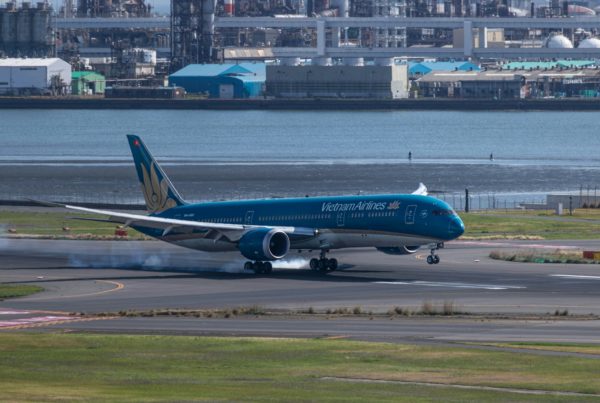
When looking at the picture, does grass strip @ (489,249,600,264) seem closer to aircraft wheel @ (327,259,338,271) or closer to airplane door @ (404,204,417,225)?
airplane door @ (404,204,417,225)

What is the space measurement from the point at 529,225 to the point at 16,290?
1820 inches

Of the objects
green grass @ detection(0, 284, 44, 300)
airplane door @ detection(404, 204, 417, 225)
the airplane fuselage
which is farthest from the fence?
green grass @ detection(0, 284, 44, 300)

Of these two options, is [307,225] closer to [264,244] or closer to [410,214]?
[264,244]

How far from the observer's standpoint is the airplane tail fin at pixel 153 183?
85.4 m

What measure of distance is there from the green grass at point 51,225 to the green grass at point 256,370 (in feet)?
164

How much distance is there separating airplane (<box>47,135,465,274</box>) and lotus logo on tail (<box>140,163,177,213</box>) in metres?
0.42

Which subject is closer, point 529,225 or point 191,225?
point 191,225

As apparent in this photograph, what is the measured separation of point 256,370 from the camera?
44844mm

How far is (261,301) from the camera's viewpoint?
65875 mm

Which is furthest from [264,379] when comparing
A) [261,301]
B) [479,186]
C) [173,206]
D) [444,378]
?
[479,186]

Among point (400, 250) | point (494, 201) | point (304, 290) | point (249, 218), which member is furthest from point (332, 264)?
point (494, 201)

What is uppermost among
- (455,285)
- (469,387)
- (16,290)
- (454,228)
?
(454,228)

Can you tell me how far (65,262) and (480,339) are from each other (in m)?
39.8

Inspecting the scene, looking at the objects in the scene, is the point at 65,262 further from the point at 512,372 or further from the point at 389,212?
the point at 512,372
